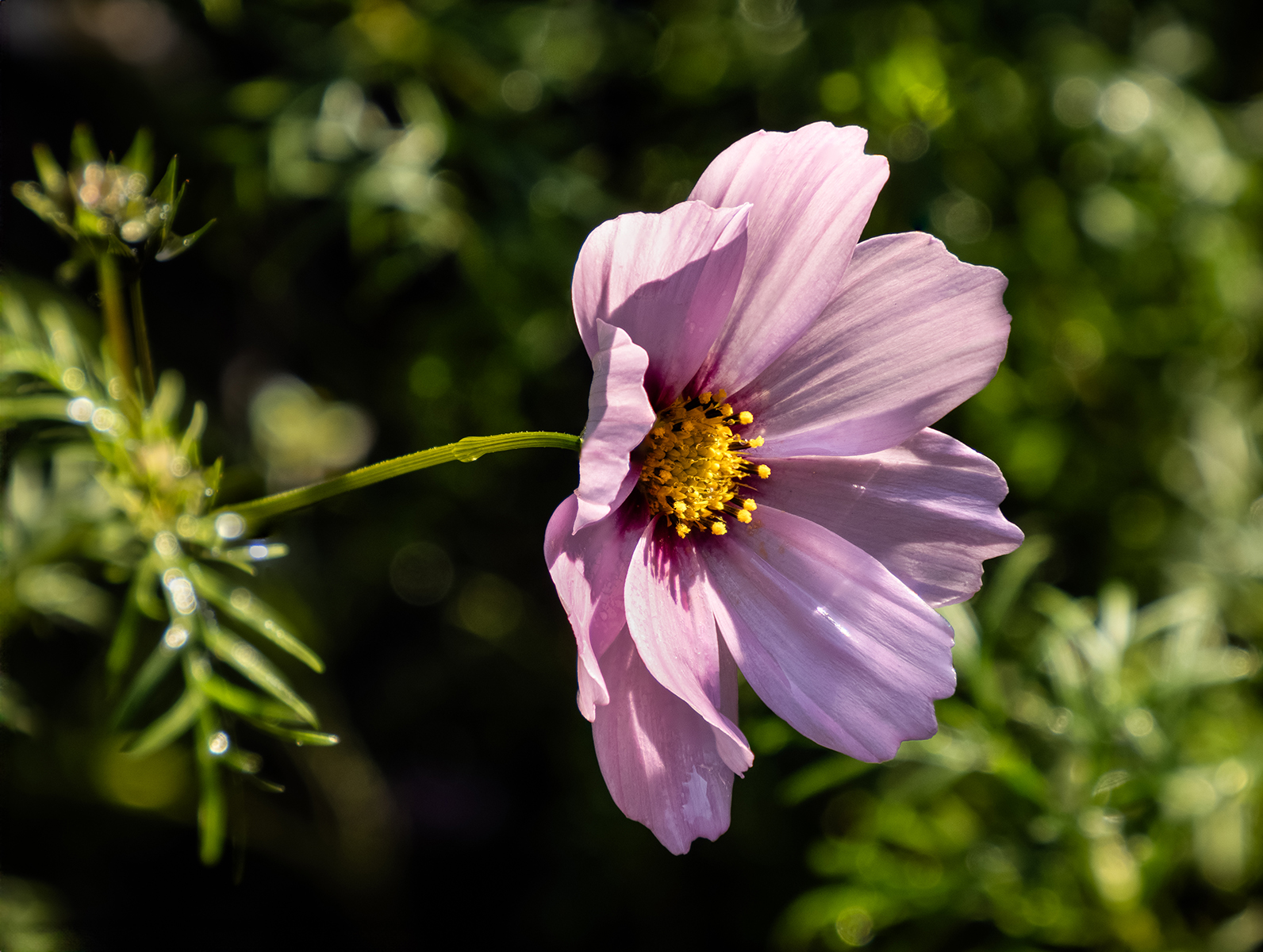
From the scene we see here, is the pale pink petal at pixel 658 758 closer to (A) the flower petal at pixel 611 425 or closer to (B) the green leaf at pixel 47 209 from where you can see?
(A) the flower petal at pixel 611 425

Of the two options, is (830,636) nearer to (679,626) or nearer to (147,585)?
(679,626)

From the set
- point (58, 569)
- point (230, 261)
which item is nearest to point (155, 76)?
point (230, 261)

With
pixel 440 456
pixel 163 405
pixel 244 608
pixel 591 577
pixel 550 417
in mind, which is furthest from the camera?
pixel 550 417

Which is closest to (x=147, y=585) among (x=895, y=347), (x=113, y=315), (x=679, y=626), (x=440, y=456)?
(x=113, y=315)

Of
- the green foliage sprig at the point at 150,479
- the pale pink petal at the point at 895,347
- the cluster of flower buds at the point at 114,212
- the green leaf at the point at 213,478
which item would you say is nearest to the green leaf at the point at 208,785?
the green foliage sprig at the point at 150,479

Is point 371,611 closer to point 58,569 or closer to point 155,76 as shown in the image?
point 58,569

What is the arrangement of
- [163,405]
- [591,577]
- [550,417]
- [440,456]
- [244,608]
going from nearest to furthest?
[440,456]
[591,577]
[244,608]
[163,405]
[550,417]
